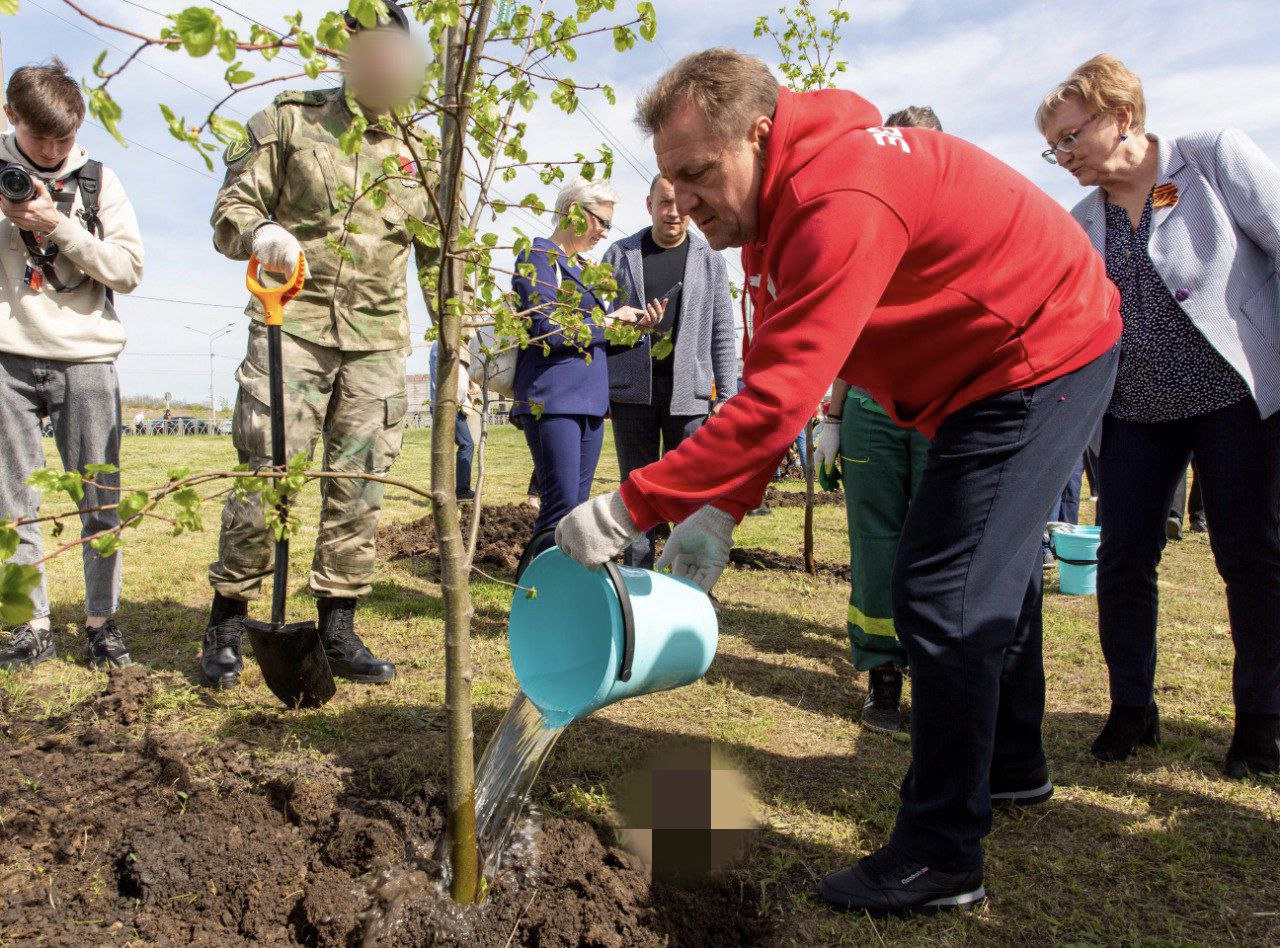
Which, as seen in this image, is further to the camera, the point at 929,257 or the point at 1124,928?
the point at 1124,928

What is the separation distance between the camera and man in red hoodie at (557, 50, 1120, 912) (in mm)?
1669

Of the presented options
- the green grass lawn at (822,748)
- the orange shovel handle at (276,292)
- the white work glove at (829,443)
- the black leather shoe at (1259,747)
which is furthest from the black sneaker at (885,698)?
the orange shovel handle at (276,292)

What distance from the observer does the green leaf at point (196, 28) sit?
1042 millimetres

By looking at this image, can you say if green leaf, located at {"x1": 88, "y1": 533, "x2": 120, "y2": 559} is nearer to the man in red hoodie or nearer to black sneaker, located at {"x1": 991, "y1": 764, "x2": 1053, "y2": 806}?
the man in red hoodie

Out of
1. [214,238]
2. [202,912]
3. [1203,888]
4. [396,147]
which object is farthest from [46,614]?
[1203,888]

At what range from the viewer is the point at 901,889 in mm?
2025

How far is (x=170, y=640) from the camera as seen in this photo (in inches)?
144

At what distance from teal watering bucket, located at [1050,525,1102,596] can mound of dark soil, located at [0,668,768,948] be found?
12.2ft

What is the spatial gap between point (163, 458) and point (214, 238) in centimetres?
1026

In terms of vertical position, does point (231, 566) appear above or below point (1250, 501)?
below

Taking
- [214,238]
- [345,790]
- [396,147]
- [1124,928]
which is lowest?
[1124,928]

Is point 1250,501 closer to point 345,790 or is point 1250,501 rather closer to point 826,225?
point 826,225

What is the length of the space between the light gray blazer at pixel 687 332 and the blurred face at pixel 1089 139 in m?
1.94

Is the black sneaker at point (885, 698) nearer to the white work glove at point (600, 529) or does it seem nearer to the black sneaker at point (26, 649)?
the white work glove at point (600, 529)
